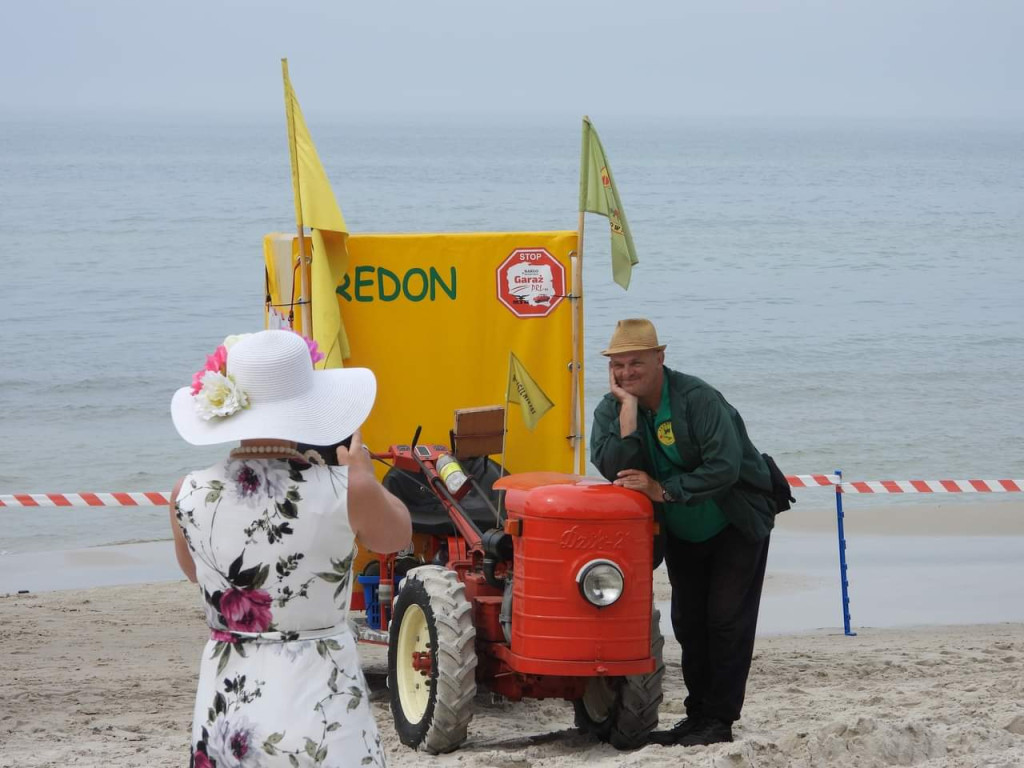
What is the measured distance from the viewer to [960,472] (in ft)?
52.9

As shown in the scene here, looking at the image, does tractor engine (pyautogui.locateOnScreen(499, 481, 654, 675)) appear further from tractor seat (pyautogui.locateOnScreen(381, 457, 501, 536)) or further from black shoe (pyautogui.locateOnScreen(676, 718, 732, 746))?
tractor seat (pyautogui.locateOnScreen(381, 457, 501, 536))

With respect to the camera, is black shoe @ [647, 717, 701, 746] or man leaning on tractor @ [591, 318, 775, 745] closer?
man leaning on tractor @ [591, 318, 775, 745]

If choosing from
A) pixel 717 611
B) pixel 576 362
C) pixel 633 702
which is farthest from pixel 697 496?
pixel 576 362

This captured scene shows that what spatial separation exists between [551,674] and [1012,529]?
26.1 feet

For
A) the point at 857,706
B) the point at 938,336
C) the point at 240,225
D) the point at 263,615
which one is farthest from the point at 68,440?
the point at 240,225

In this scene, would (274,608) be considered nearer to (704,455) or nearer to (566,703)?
(704,455)

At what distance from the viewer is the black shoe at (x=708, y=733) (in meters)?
5.75

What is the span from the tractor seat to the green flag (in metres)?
1.21

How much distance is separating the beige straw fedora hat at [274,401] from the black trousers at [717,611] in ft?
8.45

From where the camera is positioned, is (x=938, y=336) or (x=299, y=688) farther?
(x=938, y=336)

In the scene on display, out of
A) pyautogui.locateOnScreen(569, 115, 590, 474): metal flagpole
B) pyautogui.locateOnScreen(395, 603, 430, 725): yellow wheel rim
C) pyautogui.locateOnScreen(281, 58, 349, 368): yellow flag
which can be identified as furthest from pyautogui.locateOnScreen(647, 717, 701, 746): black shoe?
pyautogui.locateOnScreen(281, 58, 349, 368): yellow flag

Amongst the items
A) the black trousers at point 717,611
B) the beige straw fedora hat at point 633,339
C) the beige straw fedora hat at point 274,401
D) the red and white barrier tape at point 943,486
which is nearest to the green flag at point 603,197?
the beige straw fedora hat at point 633,339

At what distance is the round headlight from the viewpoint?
17.6 ft

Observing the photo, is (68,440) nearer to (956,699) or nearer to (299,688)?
(956,699)
